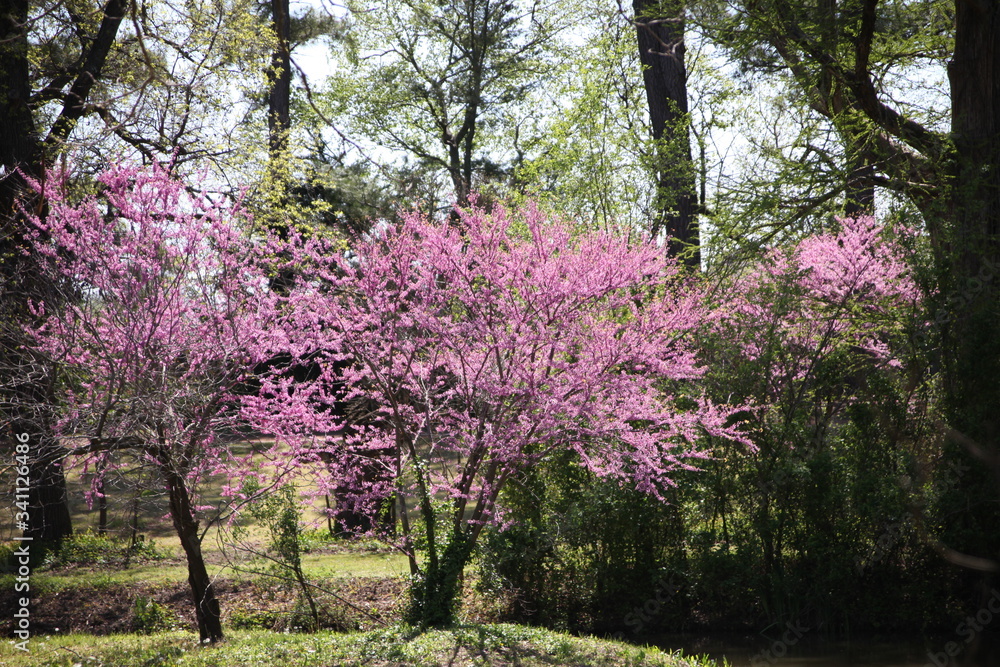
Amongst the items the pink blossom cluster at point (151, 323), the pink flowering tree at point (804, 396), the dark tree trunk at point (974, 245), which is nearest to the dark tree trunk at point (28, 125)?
the pink blossom cluster at point (151, 323)

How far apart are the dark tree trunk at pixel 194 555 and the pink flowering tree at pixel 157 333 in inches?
0.4

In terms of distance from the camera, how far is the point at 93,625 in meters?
8.14

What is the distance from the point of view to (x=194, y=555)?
274 inches

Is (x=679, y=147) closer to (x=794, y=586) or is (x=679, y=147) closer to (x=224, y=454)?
(x=794, y=586)

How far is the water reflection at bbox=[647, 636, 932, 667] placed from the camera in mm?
7453

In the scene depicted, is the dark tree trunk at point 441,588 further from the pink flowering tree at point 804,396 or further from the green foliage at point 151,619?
the pink flowering tree at point 804,396

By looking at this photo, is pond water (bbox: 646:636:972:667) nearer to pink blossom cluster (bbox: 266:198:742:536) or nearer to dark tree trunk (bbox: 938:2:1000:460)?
pink blossom cluster (bbox: 266:198:742:536)

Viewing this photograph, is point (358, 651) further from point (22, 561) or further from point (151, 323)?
point (22, 561)

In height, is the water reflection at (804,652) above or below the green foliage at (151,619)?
Answer: below

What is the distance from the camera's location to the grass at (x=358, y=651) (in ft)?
19.9

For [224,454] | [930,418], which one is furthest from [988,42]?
[224,454]

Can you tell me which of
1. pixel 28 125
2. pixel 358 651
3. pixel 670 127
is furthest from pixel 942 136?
pixel 28 125

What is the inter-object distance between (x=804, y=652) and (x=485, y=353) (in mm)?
4414

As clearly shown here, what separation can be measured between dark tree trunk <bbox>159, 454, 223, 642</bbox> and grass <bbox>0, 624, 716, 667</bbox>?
0.21m
